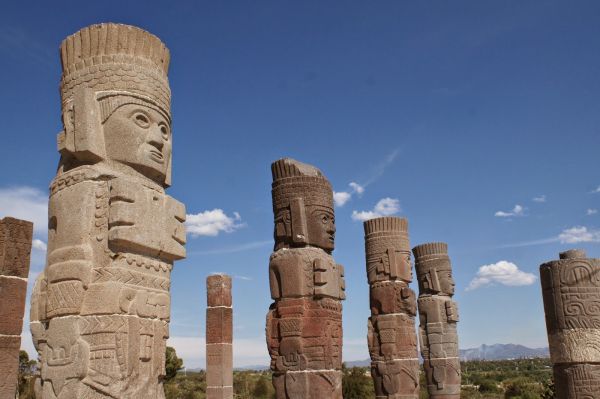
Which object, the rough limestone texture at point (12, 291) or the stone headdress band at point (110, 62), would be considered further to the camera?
the rough limestone texture at point (12, 291)

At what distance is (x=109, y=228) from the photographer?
17.1ft

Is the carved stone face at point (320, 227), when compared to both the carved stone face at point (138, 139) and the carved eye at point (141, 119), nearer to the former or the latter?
the carved stone face at point (138, 139)

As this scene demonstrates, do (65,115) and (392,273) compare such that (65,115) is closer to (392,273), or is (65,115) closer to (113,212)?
(113,212)

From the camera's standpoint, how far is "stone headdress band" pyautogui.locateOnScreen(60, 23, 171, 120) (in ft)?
18.6

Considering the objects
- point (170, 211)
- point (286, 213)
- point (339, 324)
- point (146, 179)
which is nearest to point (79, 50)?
point (146, 179)

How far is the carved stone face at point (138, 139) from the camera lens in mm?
5555

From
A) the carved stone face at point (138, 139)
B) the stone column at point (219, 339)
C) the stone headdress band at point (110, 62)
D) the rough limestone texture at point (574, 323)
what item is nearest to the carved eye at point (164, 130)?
the carved stone face at point (138, 139)

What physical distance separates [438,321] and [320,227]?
7.61 meters

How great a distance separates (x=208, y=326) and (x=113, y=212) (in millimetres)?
9958

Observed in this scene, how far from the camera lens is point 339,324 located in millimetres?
10016

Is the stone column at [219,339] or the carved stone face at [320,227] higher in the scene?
the carved stone face at [320,227]

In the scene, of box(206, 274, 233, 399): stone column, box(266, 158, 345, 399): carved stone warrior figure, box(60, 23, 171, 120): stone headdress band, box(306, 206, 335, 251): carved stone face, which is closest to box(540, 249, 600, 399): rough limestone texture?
box(266, 158, 345, 399): carved stone warrior figure

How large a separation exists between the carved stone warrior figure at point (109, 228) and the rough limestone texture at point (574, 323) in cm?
710

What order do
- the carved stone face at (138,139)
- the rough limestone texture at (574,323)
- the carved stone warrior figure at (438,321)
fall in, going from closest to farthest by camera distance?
the carved stone face at (138,139), the rough limestone texture at (574,323), the carved stone warrior figure at (438,321)
